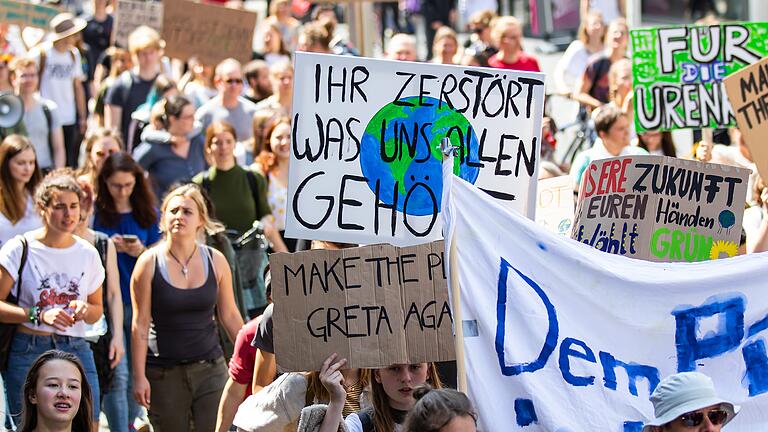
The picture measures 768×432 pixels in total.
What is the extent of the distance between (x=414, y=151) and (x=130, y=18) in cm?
870

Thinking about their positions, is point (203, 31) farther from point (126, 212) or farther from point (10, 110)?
point (126, 212)

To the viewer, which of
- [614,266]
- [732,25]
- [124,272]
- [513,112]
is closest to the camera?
[614,266]

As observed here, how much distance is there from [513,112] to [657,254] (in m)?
0.92

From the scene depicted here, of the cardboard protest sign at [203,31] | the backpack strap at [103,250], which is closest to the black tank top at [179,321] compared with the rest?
the backpack strap at [103,250]

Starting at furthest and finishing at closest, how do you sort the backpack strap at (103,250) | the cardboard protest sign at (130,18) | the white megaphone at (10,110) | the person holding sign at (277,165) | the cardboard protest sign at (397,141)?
the cardboard protest sign at (130,18) < the white megaphone at (10,110) < the person holding sign at (277,165) < the backpack strap at (103,250) < the cardboard protest sign at (397,141)

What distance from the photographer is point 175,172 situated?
9.84 metres

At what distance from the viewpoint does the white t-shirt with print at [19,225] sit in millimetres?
7887

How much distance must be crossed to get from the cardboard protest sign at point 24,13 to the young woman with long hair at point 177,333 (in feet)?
19.7

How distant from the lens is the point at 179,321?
23.0 feet

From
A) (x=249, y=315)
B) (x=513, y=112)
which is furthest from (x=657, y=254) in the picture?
(x=249, y=315)

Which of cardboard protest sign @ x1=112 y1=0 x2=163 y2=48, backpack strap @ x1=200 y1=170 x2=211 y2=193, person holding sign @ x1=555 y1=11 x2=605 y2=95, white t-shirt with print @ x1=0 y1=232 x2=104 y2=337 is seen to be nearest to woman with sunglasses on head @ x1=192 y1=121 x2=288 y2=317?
backpack strap @ x1=200 y1=170 x2=211 y2=193

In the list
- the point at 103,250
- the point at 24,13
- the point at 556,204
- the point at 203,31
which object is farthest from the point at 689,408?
the point at 24,13

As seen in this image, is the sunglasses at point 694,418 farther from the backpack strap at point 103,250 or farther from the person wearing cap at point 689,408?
the backpack strap at point 103,250

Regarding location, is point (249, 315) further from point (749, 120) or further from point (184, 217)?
point (749, 120)
